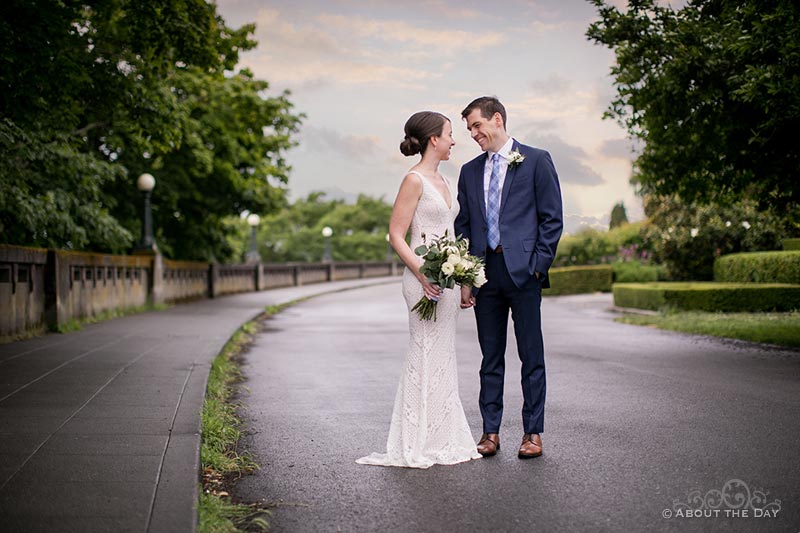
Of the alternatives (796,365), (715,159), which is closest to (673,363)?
(796,365)

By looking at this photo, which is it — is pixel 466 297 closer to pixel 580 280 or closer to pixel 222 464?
pixel 222 464

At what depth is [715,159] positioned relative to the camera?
11992mm

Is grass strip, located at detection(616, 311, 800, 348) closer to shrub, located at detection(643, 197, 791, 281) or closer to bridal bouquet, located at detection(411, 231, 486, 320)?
shrub, located at detection(643, 197, 791, 281)

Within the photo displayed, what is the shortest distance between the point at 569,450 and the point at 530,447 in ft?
1.17

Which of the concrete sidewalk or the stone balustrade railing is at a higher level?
the stone balustrade railing

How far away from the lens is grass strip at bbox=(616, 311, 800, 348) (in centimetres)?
1267

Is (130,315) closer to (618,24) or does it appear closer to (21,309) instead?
(21,309)

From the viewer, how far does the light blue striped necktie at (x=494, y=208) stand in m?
5.34

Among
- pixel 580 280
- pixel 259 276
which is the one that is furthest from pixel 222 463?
pixel 259 276

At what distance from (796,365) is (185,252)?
23325 millimetres

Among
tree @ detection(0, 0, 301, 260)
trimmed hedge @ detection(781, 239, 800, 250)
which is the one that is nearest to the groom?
tree @ detection(0, 0, 301, 260)

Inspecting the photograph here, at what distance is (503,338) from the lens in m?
5.55
